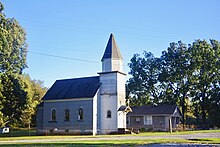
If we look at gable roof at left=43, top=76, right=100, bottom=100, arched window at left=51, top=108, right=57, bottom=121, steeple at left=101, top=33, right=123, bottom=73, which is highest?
steeple at left=101, top=33, right=123, bottom=73

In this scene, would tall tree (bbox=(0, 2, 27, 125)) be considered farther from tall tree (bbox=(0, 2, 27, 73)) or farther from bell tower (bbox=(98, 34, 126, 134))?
bell tower (bbox=(98, 34, 126, 134))

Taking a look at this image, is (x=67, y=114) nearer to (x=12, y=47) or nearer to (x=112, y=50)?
(x=112, y=50)

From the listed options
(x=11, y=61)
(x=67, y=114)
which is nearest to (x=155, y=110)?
(x=67, y=114)

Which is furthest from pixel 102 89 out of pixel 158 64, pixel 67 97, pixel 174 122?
pixel 158 64

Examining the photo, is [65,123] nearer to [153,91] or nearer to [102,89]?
[102,89]

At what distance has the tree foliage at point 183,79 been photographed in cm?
6488

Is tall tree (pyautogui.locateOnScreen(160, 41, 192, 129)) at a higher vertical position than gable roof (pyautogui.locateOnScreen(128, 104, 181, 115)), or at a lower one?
higher

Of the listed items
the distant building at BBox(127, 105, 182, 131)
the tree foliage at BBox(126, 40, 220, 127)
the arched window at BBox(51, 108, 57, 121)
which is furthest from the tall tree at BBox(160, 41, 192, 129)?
the arched window at BBox(51, 108, 57, 121)

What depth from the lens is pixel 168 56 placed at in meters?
67.3

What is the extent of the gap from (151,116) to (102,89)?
1517 cm

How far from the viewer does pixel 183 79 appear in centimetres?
6638

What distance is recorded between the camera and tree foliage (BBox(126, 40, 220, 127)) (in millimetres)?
64875

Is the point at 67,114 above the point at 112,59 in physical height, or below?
below

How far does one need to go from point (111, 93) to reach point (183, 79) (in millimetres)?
25032
